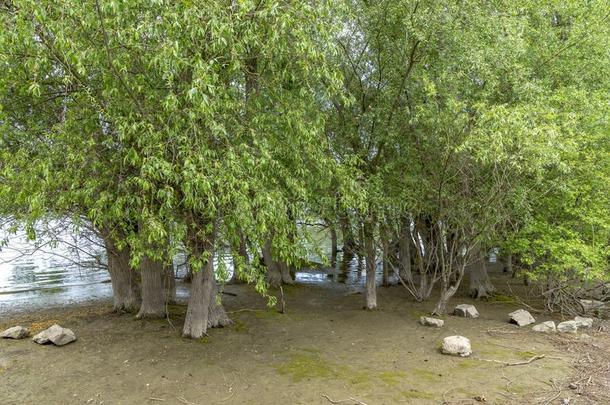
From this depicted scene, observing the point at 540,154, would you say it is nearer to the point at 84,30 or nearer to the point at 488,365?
the point at 488,365

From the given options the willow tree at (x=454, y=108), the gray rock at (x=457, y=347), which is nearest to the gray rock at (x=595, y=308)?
the willow tree at (x=454, y=108)

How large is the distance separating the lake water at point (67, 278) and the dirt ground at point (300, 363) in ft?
7.69

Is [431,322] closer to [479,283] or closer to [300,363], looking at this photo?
[300,363]

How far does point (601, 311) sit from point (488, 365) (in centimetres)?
657

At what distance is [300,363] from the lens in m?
9.71

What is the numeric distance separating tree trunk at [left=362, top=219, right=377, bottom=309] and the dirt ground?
42.9 inches

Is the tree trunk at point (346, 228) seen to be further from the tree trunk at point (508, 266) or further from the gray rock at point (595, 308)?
the tree trunk at point (508, 266)

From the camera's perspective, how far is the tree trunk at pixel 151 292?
41.8 ft

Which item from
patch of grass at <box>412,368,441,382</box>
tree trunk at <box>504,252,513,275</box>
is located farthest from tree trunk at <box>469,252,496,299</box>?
patch of grass at <box>412,368,441,382</box>

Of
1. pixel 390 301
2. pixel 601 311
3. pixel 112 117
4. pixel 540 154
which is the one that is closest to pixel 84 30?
pixel 112 117

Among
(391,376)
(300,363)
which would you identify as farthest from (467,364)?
(300,363)

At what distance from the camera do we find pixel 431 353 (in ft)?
33.9

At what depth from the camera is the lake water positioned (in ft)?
51.8

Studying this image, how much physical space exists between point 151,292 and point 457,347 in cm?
836
